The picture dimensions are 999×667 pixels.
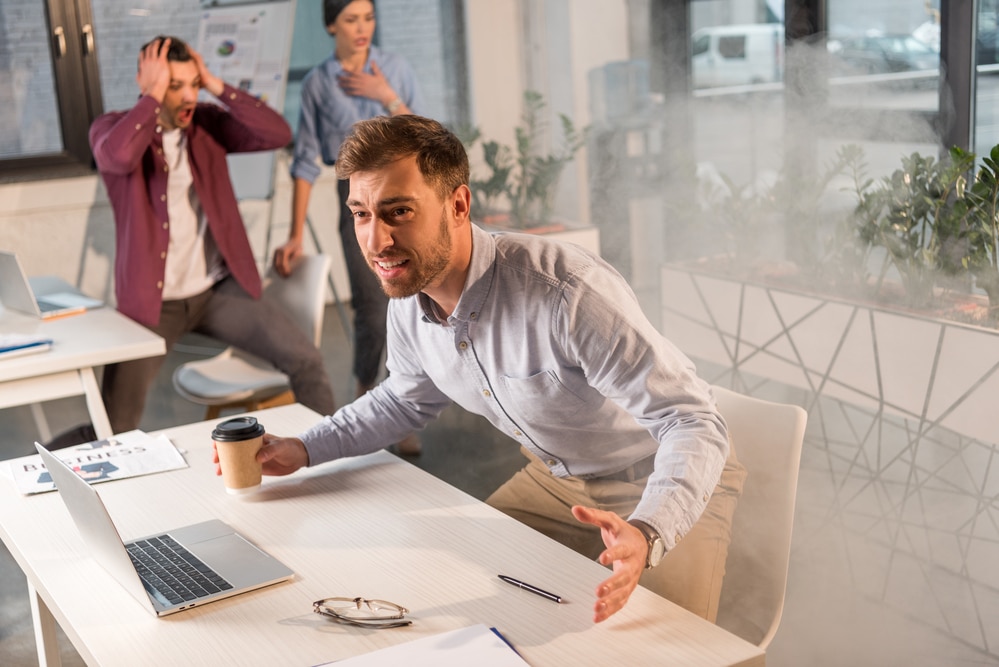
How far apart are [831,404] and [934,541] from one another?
0.54 meters

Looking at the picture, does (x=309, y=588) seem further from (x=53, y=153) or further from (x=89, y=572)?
(x=53, y=153)

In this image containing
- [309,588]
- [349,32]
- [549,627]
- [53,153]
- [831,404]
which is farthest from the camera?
[53,153]

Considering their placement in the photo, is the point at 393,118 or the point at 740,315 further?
the point at 740,315

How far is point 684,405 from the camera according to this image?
1471 mm

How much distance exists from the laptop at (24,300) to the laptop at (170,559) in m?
1.65

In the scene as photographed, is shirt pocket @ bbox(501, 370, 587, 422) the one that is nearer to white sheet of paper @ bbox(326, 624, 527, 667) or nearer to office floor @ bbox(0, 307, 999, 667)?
white sheet of paper @ bbox(326, 624, 527, 667)

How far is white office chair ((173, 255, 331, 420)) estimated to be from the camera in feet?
10.2

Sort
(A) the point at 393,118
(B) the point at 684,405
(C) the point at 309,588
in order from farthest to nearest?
(A) the point at 393,118
(B) the point at 684,405
(C) the point at 309,588

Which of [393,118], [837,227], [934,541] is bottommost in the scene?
[934,541]

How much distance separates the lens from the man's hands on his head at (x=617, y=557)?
1.14m

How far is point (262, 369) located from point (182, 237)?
19.1 inches

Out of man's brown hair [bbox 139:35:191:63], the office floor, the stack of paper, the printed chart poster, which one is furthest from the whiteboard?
the stack of paper

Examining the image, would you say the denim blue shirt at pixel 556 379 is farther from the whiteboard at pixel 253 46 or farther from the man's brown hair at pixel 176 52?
the whiteboard at pixel 253 46

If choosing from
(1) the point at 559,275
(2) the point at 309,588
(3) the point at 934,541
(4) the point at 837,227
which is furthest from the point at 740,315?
(2) the point at 309,588
